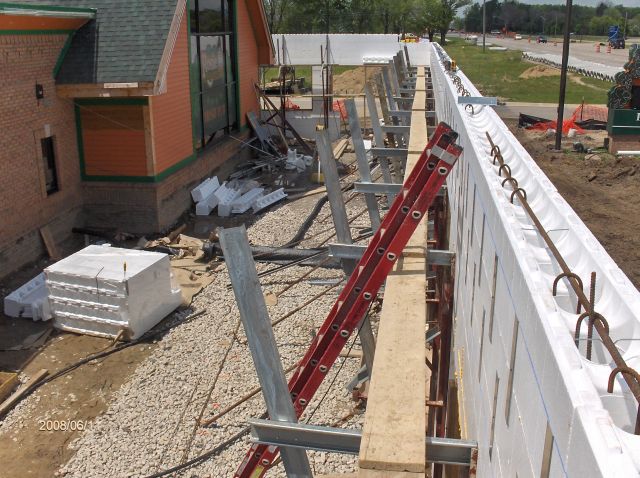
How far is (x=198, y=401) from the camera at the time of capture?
30.7 feet

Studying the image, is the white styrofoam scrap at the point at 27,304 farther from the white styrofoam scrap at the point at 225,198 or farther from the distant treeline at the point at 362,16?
the distant treeline at the point at 362,16

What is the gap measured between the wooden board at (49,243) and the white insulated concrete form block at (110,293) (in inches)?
114

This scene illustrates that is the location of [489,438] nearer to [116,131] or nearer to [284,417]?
[284,417]

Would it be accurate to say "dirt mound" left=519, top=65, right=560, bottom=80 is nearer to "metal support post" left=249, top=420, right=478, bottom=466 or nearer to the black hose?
the black hose

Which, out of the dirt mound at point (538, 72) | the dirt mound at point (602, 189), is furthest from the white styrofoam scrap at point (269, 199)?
the dirt mound at point (538, 72)

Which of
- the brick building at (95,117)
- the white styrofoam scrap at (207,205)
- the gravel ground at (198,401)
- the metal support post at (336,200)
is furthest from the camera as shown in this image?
the white styrofoam scrap at (207,205)

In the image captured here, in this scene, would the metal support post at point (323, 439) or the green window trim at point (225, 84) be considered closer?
the metal support post at point (323, 439)

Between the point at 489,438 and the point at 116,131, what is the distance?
14195 millimetres

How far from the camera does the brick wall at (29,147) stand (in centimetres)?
1347

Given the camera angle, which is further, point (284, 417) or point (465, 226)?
point (465, 226)

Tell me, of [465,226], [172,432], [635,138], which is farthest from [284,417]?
[635,138]

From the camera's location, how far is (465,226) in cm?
607

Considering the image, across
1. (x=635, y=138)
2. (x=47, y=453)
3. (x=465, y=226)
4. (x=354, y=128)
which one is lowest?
(x=47, y=453)

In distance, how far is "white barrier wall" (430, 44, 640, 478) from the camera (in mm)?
1909
